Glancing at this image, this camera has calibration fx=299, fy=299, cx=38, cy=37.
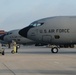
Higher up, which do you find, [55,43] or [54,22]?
[54,22]

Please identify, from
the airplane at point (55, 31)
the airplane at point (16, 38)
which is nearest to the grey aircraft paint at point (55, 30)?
the airplane at point (55, 31)

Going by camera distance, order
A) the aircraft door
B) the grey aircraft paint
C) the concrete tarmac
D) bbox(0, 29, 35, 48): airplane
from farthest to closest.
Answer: bbox(0, 29, 35, 48): airplane → the aircraft door → the grey aircraft paint → the concrete tarmac

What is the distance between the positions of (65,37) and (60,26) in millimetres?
1217

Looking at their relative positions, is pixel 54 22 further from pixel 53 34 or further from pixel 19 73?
pixel 19 73

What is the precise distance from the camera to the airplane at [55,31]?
96.4 feet

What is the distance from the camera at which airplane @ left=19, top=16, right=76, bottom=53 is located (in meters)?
29.4

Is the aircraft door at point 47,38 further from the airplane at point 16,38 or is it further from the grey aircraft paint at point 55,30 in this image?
the airplane at point 16,38

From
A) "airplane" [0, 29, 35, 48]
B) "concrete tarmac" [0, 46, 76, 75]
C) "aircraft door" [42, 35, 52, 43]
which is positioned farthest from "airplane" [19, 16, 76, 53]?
"airplane" [0, 29, 35, 48]

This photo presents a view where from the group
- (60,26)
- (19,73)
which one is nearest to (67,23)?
(60,26)

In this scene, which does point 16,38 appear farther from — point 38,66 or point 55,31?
point 38,66

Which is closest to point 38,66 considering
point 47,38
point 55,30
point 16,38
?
point 47,38

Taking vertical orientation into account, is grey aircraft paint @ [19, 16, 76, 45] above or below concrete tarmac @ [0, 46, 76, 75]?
above

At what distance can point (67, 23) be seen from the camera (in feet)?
97.3

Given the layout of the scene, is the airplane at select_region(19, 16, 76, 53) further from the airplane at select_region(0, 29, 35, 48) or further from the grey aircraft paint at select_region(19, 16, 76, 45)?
the airplane at select_region(0, 29, 35, 48)
